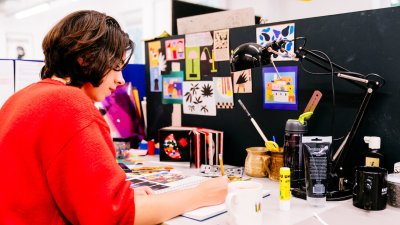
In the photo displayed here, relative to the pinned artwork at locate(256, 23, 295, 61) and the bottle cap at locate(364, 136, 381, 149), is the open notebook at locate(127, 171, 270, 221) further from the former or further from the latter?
the pinned artwork at locate(256, 23, 295, 61)

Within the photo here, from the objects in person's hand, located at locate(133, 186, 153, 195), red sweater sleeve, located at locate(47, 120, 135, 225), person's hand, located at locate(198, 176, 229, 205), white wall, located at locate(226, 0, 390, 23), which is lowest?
person's hand, located at locate(133, 186, 153, 195)

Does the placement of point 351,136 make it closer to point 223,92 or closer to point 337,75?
point 337,75

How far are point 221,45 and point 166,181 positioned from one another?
628mm

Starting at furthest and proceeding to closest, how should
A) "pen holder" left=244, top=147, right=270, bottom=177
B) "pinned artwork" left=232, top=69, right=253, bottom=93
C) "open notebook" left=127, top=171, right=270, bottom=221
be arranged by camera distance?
"pinned artwork" left=232, top=69, right=253, bottom=93 → "pen holder" left=244, top=147, right=270, bottom=177 → "open notebook" left=127, top=171, right=270, bottom=221

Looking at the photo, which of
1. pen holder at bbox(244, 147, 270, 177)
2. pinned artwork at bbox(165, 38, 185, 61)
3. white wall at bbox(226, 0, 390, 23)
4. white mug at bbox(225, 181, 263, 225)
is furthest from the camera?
white wall at bbox(226, 0, 390, 23)

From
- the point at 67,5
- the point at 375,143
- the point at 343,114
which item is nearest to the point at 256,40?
A: the point at 343,114

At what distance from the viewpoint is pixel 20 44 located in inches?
321

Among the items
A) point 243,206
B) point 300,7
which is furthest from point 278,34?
point 300,7

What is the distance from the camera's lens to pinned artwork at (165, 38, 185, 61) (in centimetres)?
173

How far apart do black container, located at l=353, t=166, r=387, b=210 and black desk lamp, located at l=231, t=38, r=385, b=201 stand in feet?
0.28

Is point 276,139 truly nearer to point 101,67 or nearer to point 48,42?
point 101,67

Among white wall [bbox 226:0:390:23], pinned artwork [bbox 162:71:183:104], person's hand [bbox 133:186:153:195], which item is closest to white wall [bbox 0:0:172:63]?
pinned artwork [bbox 162:71:183:104]

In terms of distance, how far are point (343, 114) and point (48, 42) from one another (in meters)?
0.93

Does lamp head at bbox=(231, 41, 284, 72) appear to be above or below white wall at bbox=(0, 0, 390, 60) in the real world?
below
